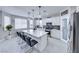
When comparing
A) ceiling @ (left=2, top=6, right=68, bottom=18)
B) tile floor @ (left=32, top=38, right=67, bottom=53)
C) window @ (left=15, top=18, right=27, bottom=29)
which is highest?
ceiling @ (left=2, top=6, right=68, bottom=18)

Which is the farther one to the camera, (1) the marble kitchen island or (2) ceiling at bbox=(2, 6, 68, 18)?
(1) the marble kitchen island

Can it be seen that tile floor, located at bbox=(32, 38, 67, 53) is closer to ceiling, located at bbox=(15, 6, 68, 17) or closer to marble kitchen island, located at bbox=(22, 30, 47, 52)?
marble kitchen island, located at bbox=(22, 30, 47, 52)

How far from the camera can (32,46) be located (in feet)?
5.52

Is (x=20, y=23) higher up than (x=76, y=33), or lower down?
higher up

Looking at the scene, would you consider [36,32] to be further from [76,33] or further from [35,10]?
[76,33]

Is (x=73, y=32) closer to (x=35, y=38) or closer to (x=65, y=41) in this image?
(x=65, y=41)

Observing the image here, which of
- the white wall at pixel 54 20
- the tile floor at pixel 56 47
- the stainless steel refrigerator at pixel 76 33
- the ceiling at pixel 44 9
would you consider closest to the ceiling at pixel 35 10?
the ceiling at pixel 44 9

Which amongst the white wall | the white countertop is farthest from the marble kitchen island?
the white wall

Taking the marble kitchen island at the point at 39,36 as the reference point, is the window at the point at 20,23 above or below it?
above

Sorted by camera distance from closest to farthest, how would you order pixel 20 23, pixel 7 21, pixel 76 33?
pixel 76 33 < pixel 7 21 < pixel 20 23

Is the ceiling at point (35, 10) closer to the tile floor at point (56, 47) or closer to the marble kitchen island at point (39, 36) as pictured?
the marble kitchen island at point (39, 36)

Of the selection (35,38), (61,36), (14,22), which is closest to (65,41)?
(61,36)

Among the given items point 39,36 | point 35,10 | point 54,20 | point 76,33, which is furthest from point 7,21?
point 76,33

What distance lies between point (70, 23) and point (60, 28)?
0.86ft
